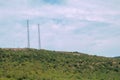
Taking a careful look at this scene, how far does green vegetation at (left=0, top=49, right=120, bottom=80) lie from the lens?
64250 millimetres

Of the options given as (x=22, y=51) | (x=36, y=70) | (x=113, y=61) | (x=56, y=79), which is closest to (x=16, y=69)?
(x=36, y=70)

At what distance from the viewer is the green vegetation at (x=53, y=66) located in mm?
64250

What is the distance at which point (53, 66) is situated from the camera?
240ft

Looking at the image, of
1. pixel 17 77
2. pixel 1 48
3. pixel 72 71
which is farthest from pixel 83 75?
pixel 1 48

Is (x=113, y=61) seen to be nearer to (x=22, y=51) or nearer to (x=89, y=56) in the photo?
(x=89, y=56)

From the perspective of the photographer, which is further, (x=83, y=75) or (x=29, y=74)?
(x=83, y=75)

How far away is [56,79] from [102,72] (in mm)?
13273

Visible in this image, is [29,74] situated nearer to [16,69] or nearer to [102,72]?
[16,69]

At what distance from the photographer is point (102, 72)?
239 ft

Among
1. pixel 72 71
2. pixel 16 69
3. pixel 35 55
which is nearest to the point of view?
pixel 16 69

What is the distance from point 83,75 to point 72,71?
7.75 ft

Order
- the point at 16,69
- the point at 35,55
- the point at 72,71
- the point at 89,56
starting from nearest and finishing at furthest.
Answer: the point at 16,69 < the point at 72,71 < the point at 35,55 < the point at 89,56

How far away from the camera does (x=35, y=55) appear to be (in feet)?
256

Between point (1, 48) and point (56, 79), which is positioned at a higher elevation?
point (1, 48)
